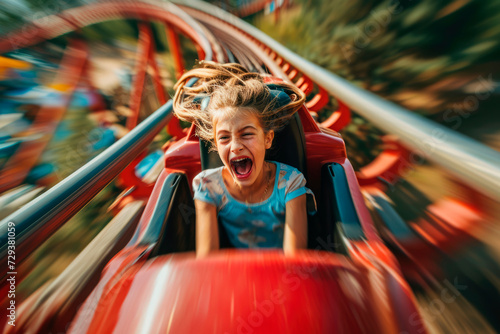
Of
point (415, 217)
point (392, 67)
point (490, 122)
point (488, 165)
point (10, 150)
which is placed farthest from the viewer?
point (392, 67)

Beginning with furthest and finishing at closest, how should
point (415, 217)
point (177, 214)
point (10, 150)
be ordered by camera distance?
point (10, 150)
point (415, 217)
point (177, 214)

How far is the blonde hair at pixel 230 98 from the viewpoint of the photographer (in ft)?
2.26

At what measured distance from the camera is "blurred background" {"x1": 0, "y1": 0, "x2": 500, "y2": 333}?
40.4 inches

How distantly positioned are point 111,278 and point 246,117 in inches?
17.2

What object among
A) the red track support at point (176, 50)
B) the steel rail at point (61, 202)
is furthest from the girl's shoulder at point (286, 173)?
the red track support at point (176, 50)

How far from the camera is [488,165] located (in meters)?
0.36

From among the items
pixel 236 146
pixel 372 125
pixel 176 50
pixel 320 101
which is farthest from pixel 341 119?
pixel 176 50

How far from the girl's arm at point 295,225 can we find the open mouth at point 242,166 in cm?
13

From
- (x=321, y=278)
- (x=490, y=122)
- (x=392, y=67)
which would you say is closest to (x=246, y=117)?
(x=321, y=278)

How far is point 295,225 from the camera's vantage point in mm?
675

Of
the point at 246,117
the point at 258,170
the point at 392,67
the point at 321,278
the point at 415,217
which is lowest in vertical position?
the point at 415,217

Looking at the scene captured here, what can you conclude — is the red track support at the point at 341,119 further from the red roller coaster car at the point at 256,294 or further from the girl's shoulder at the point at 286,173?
the red roller coaster car at the point at 256,294

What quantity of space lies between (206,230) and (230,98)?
1.09 ft

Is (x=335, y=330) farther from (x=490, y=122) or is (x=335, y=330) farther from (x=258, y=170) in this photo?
(x=490, y=122)
